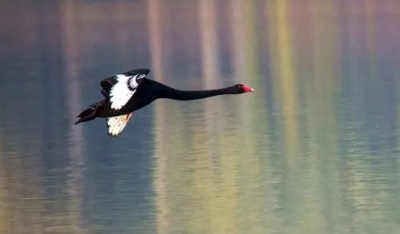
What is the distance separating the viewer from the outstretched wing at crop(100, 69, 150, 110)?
8531mm

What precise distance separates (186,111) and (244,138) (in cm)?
372

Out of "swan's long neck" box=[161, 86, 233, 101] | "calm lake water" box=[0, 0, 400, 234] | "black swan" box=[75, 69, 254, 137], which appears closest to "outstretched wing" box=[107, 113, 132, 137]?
"swan's long neck" box=[161, 86, 233, 101]

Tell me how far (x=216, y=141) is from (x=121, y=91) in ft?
29.1

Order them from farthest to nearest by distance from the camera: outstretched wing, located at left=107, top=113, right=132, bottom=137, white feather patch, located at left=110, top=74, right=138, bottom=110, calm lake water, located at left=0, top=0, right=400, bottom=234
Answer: calm lake water, located at left=0, top=0, right=400, bottom=234, outstretched wing, located at left=107, top=113, right=132, bottom=137, white feather patch, located at left=110, top=74, right=138, bottom=110

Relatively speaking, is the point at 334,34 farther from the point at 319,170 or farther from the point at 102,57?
the point at 319,170

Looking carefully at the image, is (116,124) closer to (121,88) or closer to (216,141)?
(121,88)

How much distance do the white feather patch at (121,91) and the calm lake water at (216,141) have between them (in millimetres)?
3766

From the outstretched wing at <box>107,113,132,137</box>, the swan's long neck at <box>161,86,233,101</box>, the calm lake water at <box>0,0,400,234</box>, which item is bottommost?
the calm lake water at <box>0,0,400,234</box>

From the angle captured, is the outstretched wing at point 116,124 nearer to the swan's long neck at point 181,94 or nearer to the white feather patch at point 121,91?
the swan's long neck at point 181,94

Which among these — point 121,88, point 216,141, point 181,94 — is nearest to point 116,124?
point 181,94

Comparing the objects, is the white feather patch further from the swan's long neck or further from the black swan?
the swan's long neck

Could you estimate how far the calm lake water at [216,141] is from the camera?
43.1ft

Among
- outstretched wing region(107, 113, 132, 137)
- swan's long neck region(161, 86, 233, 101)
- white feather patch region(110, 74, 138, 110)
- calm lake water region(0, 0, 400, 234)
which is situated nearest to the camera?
white feather patch region(110, 74, 138, 110)

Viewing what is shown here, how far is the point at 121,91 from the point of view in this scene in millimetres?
8578
